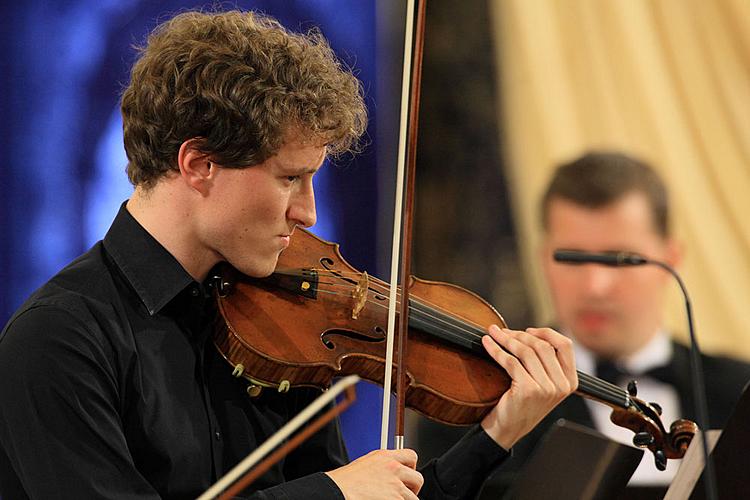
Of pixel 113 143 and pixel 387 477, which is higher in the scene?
pixel 113 143

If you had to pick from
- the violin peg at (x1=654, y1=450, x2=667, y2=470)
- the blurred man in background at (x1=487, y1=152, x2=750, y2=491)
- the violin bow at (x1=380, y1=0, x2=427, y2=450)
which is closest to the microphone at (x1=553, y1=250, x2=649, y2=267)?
the violin bow at (x1=380, y1=0, x2=427, y2=450)

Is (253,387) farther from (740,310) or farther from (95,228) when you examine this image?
(740,310)

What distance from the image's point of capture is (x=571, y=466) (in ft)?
5.39

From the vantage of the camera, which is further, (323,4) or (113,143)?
(323,4)

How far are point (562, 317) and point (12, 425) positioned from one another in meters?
2.17

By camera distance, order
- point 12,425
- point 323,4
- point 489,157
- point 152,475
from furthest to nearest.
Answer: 1. point 489,157
2. point 323,4
3. point 152,475
4. point 12,425

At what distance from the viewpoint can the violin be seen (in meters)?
1.74

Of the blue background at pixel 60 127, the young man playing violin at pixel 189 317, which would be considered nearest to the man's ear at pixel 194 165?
the young man playing violin at pixel 189 317

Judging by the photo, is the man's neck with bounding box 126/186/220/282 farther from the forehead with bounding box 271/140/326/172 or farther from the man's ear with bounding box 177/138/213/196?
the forehead with bounding box 271/140/326/172

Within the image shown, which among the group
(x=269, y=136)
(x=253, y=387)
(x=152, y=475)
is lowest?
(x=152, y=475)

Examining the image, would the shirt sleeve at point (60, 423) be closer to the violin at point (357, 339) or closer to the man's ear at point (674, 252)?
the violin at point (357, 339)

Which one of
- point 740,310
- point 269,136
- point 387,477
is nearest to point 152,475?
point 387,477

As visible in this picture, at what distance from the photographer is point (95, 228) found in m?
2.92

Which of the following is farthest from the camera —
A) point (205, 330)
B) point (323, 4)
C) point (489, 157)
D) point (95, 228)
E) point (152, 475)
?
point (489, 157)
